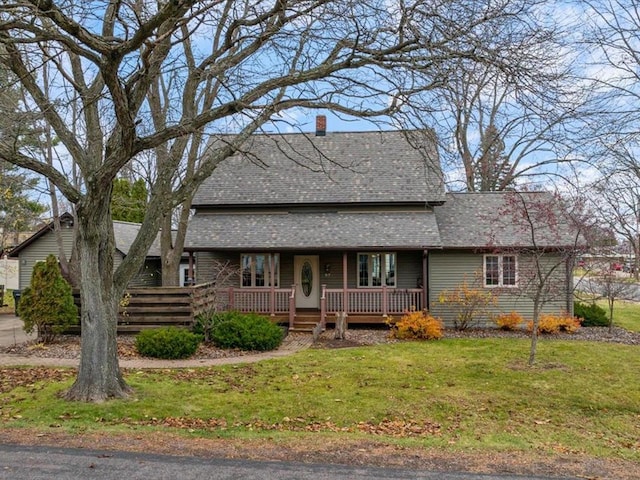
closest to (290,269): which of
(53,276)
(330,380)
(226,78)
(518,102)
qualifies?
(53,276)

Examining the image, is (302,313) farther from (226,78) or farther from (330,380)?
(226,78)

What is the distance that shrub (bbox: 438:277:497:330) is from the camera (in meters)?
16.3

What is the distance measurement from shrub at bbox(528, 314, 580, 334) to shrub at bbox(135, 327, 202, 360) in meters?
10.7

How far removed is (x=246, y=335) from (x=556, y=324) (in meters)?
9.71

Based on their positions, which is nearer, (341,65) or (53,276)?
(341,65)

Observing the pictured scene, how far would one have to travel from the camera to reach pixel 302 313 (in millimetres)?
17406

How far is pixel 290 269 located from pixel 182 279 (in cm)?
1200

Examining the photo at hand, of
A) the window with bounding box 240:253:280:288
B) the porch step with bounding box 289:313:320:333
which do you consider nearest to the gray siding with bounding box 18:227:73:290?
the window with bounding box 240:253:280:288

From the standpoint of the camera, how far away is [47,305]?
12703 mm

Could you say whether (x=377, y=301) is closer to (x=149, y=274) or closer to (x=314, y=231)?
(x=314, y=231)

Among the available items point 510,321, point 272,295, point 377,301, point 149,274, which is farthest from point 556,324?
point 149,274

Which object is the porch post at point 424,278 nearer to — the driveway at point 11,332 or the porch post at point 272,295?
the porch post at point 272,295

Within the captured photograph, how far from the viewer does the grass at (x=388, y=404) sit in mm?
6488

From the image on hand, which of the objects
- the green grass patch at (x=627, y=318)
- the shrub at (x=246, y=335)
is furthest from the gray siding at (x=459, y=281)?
the shrub at (x=246, y=335)
